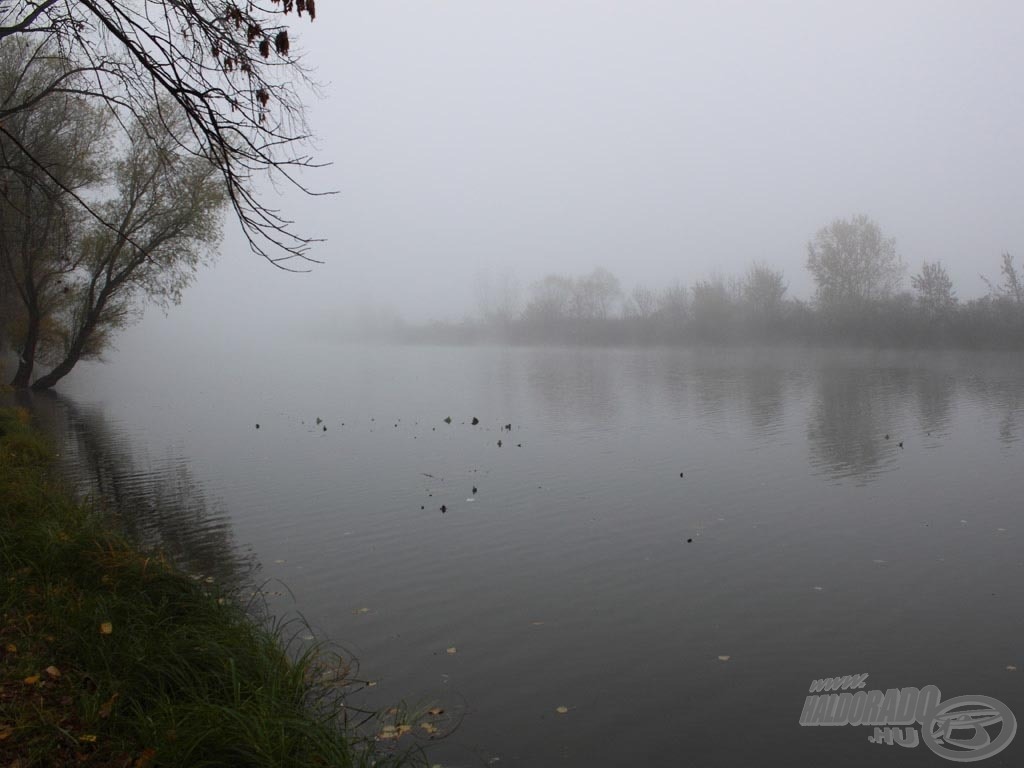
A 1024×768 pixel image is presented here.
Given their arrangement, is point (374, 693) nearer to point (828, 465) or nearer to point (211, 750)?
point (211, 750)

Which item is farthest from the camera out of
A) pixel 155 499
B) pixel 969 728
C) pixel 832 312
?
pixel 832 312

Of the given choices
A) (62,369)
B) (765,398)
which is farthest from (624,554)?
(62,369)

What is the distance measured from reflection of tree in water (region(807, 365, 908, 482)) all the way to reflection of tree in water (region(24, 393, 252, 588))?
10.4 metres

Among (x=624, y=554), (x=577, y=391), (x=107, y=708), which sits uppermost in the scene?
(x=577, y=391)

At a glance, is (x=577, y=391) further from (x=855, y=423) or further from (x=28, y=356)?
(x=28, y=356)

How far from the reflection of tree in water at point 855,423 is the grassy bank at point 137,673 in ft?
36.2

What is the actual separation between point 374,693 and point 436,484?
25.8 feet

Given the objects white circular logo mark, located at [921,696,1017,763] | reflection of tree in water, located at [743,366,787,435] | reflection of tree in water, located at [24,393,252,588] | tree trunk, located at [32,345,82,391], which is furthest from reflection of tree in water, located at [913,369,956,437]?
tree trunk, located at [32,345,82,391]

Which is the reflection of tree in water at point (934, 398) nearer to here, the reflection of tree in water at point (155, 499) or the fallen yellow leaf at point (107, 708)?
the reflection of tree in water at point (155, 499)

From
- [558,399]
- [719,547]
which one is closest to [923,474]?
[719,547]

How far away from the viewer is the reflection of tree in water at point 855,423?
47.5ft

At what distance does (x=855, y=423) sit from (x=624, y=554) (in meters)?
13.1

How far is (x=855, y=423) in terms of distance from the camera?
64.7 ft

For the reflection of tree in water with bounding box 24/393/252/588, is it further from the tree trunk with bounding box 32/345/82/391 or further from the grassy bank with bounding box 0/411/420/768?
the tree trunk with bounding box 32/345/82/391
